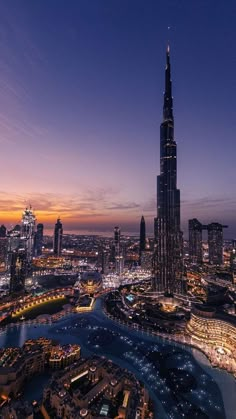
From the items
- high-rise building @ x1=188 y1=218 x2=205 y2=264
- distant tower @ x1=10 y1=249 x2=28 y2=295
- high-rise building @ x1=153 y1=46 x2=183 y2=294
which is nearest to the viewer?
distant tower @ x1=10 y1=249 x2=28 y2=295

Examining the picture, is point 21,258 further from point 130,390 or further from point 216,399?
point 216,399

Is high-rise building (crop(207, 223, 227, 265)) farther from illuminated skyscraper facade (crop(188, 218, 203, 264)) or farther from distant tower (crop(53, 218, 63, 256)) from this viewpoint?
distant tower (crop(53, 218, 63, 256))

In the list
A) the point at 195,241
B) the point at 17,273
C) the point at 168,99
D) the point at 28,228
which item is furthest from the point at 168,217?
the point at 28,228

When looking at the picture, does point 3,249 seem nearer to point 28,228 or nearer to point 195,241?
point 28,228

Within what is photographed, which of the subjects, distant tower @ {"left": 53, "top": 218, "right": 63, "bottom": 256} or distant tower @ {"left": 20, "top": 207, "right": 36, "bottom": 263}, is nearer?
distant tower @ {"left": 20, "top": 207, "right": 36, "bottom": 263}

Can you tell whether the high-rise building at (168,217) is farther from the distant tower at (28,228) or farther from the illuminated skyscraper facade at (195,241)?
the distant tower at (28,228)

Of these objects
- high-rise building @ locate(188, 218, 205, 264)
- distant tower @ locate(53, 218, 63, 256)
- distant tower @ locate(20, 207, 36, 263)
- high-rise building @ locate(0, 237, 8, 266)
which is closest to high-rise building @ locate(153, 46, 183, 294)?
high-rise building @ locate(188, 218, 205, 264)

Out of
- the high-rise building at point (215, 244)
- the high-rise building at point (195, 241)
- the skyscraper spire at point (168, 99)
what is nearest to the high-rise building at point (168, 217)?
the skyscraper spire at point (168, 99)
